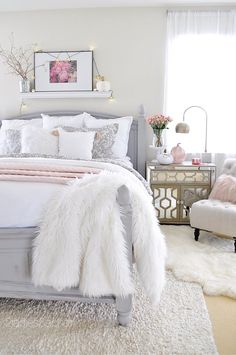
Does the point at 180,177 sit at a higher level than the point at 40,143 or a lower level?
lower

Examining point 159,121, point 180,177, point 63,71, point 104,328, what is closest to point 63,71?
point 63,71

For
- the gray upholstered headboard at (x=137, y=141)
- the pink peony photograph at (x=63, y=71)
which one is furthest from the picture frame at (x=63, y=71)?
the gray upholstered headboard at (x=137, y=141)

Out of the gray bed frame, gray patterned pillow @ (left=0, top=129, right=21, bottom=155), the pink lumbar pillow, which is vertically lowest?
the gray bed frame

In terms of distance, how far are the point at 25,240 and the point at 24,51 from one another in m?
3.06

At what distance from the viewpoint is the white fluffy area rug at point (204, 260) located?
96.8 inches

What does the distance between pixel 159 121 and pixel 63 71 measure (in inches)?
53.7

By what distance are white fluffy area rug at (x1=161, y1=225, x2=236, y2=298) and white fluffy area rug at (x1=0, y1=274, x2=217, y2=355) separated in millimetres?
193

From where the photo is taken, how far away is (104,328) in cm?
197

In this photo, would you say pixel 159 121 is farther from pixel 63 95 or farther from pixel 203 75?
pixel 63 95

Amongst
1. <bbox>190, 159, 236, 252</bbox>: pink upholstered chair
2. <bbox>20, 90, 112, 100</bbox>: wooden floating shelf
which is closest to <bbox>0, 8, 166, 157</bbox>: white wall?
<bbox>20, 90, 112, 100</bbox>: wooden floating shelf

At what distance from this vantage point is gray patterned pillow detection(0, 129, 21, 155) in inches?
146

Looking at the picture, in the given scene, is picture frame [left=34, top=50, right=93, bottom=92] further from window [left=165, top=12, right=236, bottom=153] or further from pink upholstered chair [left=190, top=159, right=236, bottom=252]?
pink upholstered chair [left=190, top=159, right=236, bottom=252]

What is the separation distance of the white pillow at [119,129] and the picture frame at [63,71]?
515mm

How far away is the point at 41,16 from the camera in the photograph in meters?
4.22
